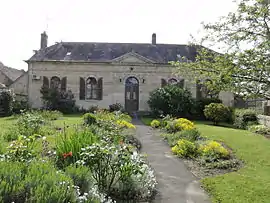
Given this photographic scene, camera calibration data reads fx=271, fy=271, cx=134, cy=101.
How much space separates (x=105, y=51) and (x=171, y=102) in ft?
34.8

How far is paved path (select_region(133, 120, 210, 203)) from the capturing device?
16.3ft

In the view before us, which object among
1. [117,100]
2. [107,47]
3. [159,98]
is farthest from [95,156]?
[107,47]

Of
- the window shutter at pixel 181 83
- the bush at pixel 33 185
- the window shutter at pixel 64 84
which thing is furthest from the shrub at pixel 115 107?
the bush at pixel 33 185

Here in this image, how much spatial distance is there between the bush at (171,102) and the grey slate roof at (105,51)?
5.77 metres

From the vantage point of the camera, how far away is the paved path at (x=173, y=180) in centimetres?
496

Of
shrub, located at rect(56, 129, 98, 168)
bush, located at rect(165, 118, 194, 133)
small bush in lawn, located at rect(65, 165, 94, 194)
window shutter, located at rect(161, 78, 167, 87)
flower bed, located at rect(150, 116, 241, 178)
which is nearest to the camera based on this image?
small bush in lawn, located at rect(65, 165, 94, 194)

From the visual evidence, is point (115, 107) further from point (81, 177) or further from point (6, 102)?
point (81, 177)

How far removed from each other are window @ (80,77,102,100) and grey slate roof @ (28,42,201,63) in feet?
6.93

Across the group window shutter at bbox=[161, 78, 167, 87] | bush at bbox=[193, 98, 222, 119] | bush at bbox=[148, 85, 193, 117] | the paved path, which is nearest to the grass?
the paved path

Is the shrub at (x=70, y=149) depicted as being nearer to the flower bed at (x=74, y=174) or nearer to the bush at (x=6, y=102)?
the flower bed at (x=74, y=174)

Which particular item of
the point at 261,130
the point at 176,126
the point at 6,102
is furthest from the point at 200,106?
the point at 6,102

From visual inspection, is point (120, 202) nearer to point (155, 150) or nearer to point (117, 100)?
point (155, 150)

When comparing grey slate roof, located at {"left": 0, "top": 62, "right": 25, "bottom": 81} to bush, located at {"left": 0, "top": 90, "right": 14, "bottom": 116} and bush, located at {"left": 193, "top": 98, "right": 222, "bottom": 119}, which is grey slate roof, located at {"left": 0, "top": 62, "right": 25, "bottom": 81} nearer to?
A: bush, located at {"left": 0, "top": 90, "right": 14, "bottom": 116}

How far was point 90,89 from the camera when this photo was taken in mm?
27359
